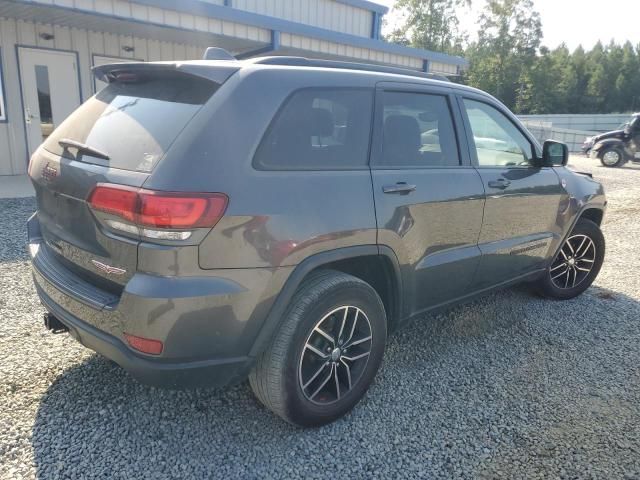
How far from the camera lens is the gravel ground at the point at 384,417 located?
2387 millimetres

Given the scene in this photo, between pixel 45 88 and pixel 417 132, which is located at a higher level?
pixel 45 88

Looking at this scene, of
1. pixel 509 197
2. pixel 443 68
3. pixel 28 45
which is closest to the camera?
pixel 509 197

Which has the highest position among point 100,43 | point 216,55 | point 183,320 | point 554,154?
point 100,43

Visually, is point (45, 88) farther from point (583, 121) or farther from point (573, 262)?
point (583, 121)

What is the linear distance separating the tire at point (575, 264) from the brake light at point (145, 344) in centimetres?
349

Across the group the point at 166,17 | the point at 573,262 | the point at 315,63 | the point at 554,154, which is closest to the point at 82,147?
the point at 315,63

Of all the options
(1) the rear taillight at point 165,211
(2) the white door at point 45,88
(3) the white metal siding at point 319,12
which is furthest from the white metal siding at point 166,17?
(1) the rear taillight at point 165,211

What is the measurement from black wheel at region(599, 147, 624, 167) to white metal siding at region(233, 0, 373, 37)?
9.39 meters

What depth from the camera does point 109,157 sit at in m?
2.29

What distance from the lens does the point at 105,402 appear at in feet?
9.03

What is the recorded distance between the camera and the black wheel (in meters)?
16.8

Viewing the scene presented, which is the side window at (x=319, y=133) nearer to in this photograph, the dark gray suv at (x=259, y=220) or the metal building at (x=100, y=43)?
the dark gray suv at (x=259, y=220)

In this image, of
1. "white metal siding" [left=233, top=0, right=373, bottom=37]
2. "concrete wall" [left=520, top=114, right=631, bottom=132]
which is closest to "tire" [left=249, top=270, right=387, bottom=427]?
"white metal siding" [left=233, top=0, right=373, bottom=37]

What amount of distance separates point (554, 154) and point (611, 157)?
604 inches
